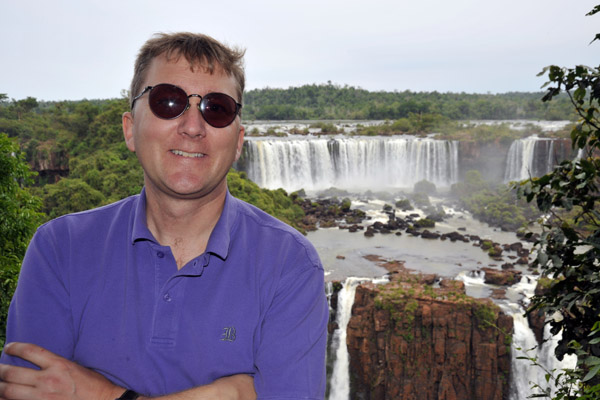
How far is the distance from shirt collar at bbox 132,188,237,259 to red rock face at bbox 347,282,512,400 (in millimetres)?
10063

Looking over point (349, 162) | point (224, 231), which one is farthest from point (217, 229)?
point (349, 162)

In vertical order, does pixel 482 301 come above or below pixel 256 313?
below

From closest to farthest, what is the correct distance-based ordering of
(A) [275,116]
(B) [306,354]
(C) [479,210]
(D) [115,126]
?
(B) [306,354]
(C) [479,210]
(D) [115,126]
(A) [275,116]

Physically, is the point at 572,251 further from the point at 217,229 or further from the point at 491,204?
the point at 491,204

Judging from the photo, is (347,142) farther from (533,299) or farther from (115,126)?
(533,299)

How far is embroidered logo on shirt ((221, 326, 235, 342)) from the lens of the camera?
4.33 feet

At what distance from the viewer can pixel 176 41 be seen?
1.43 m

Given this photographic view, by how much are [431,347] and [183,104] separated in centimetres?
1059

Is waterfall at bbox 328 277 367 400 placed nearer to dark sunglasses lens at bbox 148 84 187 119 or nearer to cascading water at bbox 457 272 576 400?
cascading water at bbox 457 272 576 400

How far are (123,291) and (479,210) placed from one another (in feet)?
72.4

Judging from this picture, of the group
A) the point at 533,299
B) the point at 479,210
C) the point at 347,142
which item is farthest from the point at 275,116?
the point at 533,299

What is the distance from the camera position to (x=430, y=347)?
10898 millimetres

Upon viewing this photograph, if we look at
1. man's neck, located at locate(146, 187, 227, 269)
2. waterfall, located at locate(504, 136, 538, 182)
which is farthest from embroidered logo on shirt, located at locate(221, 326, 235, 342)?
waterfall, located at locate(504, 136, 538, 182)

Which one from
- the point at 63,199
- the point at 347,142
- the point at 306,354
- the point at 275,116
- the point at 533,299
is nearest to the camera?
the point at 306,354
